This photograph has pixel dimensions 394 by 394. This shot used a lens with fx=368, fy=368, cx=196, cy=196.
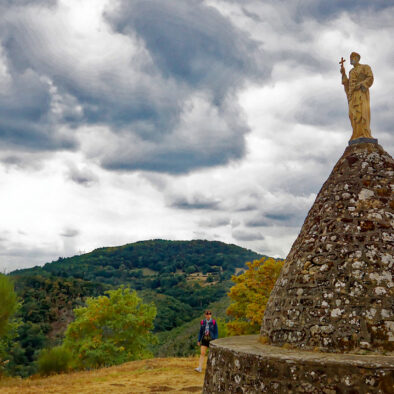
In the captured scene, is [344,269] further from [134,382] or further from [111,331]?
[111,331]

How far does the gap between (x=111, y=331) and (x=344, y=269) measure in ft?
73.4

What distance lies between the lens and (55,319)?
44.2 meters

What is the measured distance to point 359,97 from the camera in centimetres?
646

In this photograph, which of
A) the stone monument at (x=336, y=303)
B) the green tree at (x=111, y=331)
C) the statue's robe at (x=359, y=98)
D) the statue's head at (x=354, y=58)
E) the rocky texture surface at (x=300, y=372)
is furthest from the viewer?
the green tree at (x=111, y=331)

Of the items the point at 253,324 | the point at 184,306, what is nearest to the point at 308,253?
the point at 253,324

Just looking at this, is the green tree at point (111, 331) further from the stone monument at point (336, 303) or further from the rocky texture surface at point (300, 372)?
the rocky texture surface at point (300, 372)

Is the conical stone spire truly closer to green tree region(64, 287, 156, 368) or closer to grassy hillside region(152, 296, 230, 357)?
green tree region(64, 287, 156, 368)

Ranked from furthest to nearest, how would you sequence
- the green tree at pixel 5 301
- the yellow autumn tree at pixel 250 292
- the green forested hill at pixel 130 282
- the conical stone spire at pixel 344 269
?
the green forested hill at pixel 130 282 → the yellow autumn tree at pixel 250 292 → the green tree at pixel 5 301 → the conical stone spire at pixel 344 269

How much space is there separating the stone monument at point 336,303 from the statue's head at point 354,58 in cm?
107

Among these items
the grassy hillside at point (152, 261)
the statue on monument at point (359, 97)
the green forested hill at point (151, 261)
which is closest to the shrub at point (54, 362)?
the statue on monument at point (359, 97)

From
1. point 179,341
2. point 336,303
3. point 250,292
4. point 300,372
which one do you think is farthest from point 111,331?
point 300,372

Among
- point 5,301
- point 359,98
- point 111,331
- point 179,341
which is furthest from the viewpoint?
point 179,341

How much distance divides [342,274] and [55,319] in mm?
45677

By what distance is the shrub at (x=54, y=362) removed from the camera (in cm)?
1562
